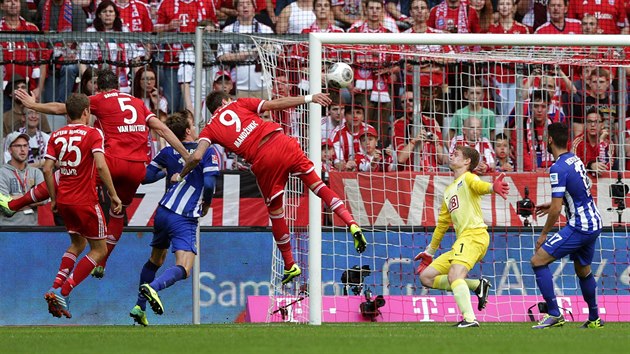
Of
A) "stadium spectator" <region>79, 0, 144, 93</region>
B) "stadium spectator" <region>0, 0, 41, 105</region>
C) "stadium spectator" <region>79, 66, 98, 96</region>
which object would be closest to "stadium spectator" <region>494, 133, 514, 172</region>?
"stadium spectator" <region>79, 0, 144, 93</region>

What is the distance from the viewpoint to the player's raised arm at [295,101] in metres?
12.1

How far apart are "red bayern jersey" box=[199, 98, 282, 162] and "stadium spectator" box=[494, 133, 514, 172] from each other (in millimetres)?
3863

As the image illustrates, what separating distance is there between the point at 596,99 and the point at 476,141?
67.8 inches

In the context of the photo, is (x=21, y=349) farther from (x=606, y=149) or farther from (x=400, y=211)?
(x=606, y=149)

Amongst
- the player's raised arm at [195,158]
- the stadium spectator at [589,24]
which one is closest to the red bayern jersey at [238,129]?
the player's raised arm at [195,158]

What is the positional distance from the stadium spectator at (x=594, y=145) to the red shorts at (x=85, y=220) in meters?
6.35

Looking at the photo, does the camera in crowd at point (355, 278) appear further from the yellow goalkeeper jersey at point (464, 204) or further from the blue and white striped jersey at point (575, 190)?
the blue and white striped jersey at point (575, 190)

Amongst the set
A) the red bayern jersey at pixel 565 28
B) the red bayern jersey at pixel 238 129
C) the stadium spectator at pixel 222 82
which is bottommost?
the red bayern jersey at pixel 238 129

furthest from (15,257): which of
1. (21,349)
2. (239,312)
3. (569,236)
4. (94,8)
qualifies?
(569,236)

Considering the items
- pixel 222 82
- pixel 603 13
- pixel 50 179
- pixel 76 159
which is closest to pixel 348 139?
pixel 222 82

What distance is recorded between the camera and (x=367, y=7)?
1752 cm

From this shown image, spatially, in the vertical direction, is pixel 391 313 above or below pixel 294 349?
below

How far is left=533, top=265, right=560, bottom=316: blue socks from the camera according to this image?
1206 cm

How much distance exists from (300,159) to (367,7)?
5.44 meters
